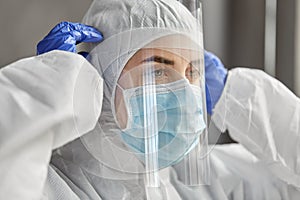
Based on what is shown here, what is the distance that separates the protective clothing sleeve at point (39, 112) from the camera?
2.24 ft

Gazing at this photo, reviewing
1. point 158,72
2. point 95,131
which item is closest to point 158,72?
point 158,72

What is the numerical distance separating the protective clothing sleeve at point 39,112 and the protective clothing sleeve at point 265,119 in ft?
1.29

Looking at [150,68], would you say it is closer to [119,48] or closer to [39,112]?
[119,48]

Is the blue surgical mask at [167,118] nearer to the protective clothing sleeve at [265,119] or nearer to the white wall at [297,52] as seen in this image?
the protective clothing sleeve at [265,119]

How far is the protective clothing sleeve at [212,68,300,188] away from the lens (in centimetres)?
112

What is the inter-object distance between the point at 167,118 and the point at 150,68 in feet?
0.27

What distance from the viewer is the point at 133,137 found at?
33.1 inches

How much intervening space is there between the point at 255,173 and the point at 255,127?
0.33 ft

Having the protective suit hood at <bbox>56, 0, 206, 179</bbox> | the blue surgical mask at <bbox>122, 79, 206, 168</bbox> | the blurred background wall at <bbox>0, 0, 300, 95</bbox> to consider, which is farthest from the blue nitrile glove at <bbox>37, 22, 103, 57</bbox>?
the blurred background wall at <bbox>0, 0, 300, 95</bbox>

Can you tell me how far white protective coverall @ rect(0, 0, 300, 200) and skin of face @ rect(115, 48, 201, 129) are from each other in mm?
21

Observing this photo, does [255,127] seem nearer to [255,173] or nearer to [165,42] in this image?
[255,173]

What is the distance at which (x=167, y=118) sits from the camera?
2.81 feet

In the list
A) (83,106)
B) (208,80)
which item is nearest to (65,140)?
(83,106)

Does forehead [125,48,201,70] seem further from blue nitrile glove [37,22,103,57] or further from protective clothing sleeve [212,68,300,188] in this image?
protective clothing sleeve [212,68,300,188]
